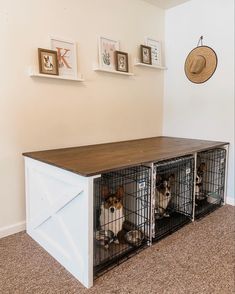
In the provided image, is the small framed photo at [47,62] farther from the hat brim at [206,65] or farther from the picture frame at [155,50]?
the hat brim at [206,65]

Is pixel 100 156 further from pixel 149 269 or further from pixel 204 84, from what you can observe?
pixel 204 84

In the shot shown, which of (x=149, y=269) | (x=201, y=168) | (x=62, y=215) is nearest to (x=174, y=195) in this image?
(x=201, y=168)

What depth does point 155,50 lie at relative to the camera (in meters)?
3.19

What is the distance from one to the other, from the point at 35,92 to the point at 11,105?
0.80ft

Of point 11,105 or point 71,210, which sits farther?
point 11,105

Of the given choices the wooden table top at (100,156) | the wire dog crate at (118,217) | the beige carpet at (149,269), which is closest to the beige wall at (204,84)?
the wooden table top at (100,156)

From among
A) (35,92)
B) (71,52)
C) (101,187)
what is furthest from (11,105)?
(101,187)

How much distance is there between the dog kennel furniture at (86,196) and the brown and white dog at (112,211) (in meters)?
0.06

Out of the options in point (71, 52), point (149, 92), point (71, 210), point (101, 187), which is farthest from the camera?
point (149, 92)

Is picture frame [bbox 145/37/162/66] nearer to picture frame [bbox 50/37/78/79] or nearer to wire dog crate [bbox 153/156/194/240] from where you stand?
picture frame [bbox 50/37/78/79]

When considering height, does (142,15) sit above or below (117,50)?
above

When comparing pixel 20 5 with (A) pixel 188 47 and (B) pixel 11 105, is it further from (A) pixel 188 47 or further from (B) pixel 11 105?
(A) pixel 188 47

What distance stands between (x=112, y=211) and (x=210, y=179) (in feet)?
5.06

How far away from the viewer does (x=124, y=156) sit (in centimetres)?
201
